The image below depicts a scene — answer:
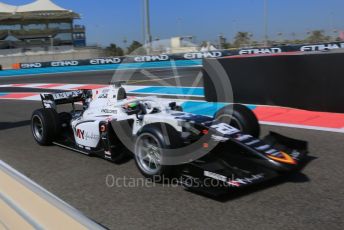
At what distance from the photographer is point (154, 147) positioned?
4.74 meters

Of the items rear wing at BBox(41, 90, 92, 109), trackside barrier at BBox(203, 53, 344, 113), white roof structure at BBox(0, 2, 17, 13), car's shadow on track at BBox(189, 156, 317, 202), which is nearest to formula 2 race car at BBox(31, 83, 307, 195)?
car's shadow on track at BBox(189, 156, 317, 202)

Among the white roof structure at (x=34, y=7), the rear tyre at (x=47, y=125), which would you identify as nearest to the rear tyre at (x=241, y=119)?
the rear tyre at (x=47, y=125)

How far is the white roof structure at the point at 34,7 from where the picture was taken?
85.2 metres

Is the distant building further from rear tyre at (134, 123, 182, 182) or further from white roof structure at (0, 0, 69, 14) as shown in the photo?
rear tyre at (134, 123, 182, 182)

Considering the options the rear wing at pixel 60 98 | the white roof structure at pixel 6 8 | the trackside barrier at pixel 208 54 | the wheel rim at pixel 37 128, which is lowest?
the wheel rim at pixel 37 128

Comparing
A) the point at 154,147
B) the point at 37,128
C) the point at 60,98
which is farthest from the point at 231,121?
the point at 37,128

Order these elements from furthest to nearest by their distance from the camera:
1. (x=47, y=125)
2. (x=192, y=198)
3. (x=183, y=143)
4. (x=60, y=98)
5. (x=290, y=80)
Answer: (x=290, y=80) → (x=60, y=98) → (x=47, y=125) → (x=183, y=143) → (x=192, y=198)

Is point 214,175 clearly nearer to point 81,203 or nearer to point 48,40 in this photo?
point 81,203

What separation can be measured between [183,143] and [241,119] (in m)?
1.07

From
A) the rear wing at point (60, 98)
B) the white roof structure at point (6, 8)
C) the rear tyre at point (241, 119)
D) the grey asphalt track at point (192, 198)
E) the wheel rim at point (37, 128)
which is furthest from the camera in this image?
the white roof structure at point (6, 8)

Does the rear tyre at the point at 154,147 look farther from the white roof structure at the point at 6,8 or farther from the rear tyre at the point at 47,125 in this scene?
the white roof structure at the point at 6,8

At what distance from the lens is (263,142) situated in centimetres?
477

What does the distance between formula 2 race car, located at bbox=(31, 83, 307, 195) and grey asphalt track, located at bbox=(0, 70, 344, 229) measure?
0.16m

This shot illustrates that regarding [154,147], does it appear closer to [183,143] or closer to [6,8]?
[183,143]
